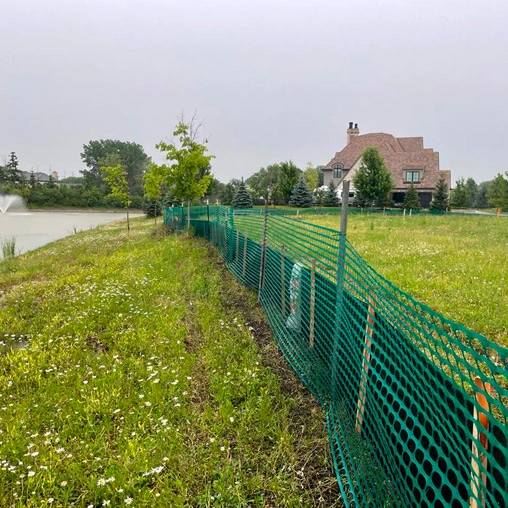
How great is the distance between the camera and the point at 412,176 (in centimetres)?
4072

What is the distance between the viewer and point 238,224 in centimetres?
948

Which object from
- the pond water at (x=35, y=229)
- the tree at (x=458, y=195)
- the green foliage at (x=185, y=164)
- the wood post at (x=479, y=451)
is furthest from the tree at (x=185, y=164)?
the tree at (x=458, y=195)

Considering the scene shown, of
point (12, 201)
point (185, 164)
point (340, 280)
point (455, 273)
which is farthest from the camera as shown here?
point (12, 201)

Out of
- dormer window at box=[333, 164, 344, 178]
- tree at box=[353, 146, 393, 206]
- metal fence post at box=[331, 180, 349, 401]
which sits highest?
dormer window at box=[333, 164, 344, 178]

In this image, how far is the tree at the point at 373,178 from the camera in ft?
113

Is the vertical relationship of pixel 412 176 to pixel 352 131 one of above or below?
below

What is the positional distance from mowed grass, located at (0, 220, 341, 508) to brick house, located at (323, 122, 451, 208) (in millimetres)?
38742

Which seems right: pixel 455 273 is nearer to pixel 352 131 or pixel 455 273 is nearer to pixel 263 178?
pixel 352 131

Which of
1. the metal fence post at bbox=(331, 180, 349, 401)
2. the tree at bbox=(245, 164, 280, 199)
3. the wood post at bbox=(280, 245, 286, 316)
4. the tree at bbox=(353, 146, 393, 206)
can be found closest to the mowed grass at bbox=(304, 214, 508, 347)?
the wood post at bbox=(280, 245, 286, 316)

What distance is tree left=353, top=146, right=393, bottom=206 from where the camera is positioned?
34312 millimetres

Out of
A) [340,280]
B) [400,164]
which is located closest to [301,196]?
[400,164]

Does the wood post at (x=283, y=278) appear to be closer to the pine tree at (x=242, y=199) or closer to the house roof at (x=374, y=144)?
the pine tree at (x=242, y=199)

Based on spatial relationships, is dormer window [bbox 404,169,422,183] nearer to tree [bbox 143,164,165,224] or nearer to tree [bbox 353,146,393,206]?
tree [bbox 353,146,393,206]

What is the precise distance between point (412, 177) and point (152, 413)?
142 feet
